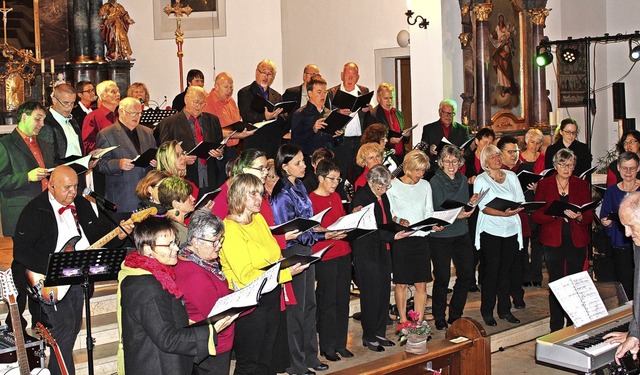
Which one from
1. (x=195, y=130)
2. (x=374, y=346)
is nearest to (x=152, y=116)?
(x=195, y=130)

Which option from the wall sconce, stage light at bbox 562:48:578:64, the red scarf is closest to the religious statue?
the wall sconce

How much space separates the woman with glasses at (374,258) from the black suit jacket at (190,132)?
162 centimetres

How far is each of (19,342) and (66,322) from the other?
989mm

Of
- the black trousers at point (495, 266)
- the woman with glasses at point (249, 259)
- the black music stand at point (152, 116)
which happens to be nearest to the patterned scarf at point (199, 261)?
the woman with glasses at point (249, 259)

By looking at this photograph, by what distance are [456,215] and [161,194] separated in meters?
2.63

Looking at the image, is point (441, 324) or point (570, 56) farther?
point (570, 56)

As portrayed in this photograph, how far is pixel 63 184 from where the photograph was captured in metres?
6.11

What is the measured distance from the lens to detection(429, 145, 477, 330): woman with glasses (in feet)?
27.0

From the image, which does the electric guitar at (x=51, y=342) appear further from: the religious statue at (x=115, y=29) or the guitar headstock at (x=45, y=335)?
the religious statue at (x=115, y=29)

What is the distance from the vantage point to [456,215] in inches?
299

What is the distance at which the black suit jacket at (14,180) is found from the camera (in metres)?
6.85

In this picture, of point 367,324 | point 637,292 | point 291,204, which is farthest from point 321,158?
point 637,292

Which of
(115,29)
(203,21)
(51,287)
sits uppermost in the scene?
(203,21)

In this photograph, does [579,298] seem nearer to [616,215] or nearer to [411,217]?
[411,217]
